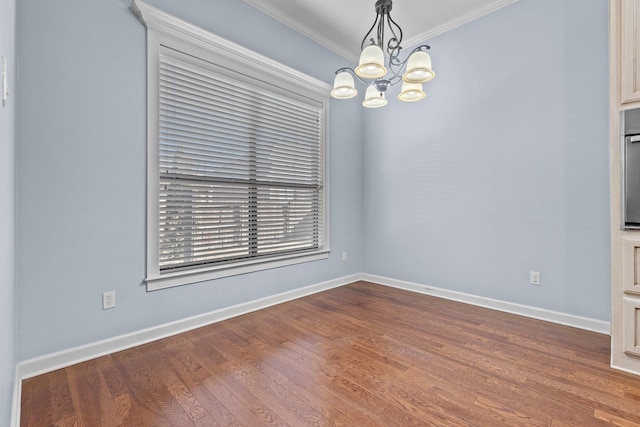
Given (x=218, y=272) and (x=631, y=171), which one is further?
(x=218, y=272)

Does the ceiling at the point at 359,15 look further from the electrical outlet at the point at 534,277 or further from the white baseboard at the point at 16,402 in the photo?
the white baseboard at the point at 16,402

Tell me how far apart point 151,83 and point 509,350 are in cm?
325

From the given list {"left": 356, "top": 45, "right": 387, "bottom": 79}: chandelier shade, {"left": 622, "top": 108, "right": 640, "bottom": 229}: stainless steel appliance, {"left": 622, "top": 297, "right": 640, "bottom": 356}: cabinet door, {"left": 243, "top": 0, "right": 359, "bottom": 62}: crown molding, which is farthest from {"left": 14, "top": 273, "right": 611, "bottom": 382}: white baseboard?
{"left": 243, "top": 0, "right": 359, "bottom": 62}: crown molding

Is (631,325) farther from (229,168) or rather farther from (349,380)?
(229,168)

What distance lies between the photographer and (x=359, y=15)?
322cm

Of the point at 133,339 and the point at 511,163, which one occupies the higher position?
the point at 511,163

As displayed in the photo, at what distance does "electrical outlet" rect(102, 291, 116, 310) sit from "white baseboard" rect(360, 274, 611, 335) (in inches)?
115

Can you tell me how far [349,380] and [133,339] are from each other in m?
1.58

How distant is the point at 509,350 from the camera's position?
86.4 inches

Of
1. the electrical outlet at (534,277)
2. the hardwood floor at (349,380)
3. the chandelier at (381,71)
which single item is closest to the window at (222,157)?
the hardwood floor at (349,380)

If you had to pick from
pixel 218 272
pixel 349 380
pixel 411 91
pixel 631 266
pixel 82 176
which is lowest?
pixel 349 380

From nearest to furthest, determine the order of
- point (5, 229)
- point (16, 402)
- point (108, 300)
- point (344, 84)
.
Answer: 1. point (5, 229)
2. point (16, 402)
3. point (108, 300)
4. point (344, 84)

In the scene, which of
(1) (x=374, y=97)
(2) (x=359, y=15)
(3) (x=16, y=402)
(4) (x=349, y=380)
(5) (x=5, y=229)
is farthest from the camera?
(2) (x=359, y=15)

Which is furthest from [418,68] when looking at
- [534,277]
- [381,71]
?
[534,277]
